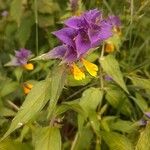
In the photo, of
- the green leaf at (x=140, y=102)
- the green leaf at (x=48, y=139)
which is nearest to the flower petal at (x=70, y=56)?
the green leaf at (x=48, y=139)

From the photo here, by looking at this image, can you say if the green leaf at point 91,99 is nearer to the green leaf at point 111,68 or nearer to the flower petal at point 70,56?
the green leaf at point 111,68

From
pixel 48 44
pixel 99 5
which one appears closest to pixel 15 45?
pixel 48 44

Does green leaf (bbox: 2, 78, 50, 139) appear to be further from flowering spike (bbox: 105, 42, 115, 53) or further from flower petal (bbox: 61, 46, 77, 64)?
flowering spike (bbox: 105, 42, 115, 53)

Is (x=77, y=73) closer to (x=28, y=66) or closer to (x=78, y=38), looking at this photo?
(x=78, y=38)

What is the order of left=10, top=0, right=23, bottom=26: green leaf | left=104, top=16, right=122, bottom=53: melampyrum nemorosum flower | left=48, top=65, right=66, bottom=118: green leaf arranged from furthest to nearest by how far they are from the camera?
left=10, top=0, right=23, bottom=26: green leaf, left=104, top=16, right=122, bottom=53: melampyrum nemorosum flower, left=48, top=65, right=66, bottom=118: green leaf

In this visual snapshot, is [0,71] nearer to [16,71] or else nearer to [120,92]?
[16,71]

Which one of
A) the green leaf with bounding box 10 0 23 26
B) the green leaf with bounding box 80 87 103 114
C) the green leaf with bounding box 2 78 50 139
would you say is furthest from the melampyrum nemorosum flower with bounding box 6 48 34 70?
the green leaf with bounding box 2 78 50 139
